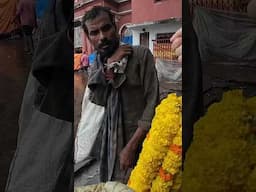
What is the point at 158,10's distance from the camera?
848 mm

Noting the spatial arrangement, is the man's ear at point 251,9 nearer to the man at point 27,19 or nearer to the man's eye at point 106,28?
the man's eye at point 106,28

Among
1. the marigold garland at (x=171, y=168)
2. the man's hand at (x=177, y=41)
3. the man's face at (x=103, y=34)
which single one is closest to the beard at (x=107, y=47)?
the man's face at (x=103, y=34)

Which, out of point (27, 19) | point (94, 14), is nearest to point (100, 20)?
point (94, 14)

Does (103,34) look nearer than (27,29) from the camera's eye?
Yes

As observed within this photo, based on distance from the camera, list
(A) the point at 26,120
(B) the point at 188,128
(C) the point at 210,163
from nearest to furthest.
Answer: (C) the point at 210,163, (B) the point at 188,128, (A) the point at 26,120

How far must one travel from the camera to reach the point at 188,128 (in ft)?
2.75

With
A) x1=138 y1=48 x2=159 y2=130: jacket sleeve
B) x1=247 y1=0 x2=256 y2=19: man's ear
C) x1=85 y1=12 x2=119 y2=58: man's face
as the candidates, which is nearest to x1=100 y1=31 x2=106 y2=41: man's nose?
x1=85 y1=12 x2=119 y2=58: man's face

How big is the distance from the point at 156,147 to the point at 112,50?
27 centimetres

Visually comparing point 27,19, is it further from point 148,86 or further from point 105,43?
point 148,86

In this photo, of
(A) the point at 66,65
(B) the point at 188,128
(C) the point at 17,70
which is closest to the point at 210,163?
(B) the point at 188,128

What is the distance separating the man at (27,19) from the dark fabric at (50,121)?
0.05 m

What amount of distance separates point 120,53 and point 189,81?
0.19m

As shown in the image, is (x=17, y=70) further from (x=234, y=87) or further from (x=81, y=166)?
(x=234, y=87)

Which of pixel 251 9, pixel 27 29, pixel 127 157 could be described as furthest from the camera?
pixel 27 29
